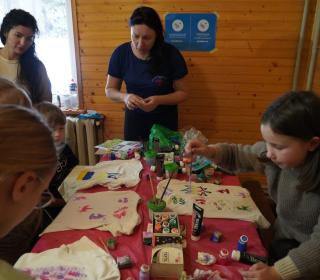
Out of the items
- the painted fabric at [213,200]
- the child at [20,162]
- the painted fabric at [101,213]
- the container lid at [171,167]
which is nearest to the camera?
the child at [20,162]

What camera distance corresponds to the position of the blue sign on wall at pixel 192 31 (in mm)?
2590

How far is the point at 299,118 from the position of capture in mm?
990

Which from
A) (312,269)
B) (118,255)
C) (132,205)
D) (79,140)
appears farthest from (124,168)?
(79,140)

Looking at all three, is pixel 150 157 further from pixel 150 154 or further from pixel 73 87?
pixel 73 87

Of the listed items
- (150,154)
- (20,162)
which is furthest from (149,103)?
(20,162)

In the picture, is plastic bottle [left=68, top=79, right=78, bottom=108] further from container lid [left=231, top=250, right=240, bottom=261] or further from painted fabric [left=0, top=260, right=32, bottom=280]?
painted fabric [left=0, top=260, right=32, bottom=280]

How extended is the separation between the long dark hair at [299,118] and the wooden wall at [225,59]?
1.72 metres

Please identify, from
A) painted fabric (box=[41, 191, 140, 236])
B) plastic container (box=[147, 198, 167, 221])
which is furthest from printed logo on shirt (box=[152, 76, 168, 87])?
plastic container (box=[147, 198, 167, 221])

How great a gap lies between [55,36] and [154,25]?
1.40 m

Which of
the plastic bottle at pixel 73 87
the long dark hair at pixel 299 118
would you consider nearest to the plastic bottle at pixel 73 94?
the plastic bottle at pixel 73 87

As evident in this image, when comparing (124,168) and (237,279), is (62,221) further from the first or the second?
(237,279)

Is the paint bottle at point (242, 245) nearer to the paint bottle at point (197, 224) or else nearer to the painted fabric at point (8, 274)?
the paint bottle at point (197, 224)

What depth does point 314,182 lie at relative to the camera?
3.53 feet

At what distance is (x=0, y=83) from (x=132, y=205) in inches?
27.3
